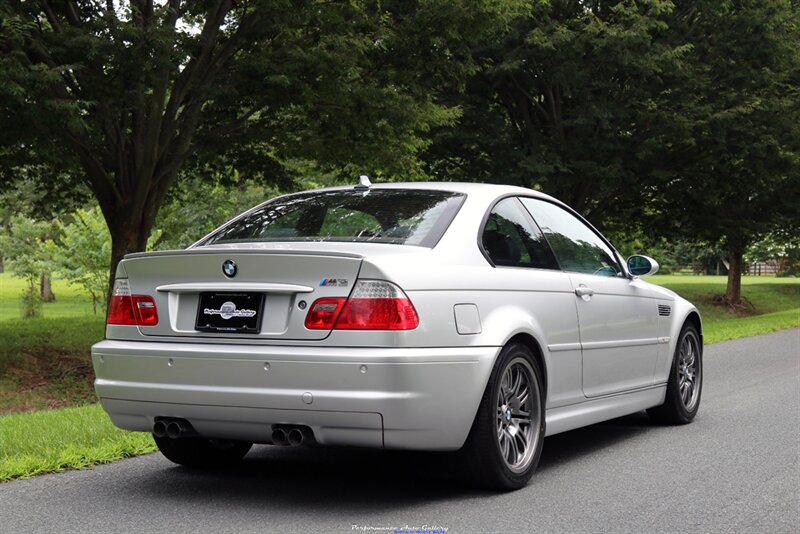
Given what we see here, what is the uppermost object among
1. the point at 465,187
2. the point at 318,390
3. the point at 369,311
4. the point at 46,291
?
the point at 465,187

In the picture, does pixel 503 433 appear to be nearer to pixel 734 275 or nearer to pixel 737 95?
pixel 737 95

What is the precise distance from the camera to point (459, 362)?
5262 millimetres

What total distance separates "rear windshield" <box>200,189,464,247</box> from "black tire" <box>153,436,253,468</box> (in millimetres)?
1165

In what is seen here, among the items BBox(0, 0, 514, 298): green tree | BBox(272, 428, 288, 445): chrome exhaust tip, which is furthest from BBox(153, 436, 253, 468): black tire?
BBox(0, 0, 514, 298): green tree

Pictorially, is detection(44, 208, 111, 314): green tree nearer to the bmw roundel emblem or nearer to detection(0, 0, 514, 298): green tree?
detection(0, 0, 514, 298): green tree

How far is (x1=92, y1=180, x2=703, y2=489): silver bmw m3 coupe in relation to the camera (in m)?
5.07

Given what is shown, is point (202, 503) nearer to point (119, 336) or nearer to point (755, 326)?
point (119, 336)

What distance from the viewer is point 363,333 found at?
16.6 ft

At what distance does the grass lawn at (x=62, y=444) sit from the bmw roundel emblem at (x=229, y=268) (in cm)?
185

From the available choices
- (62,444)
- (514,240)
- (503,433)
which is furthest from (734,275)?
(503,433)

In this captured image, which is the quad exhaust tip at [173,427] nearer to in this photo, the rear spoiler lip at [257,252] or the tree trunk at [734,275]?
the rear spoiler lip at [257,252]

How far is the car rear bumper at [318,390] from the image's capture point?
16.4 feet

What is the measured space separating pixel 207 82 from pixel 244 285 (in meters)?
9.57

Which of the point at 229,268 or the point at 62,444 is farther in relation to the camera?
the point at 62,444
